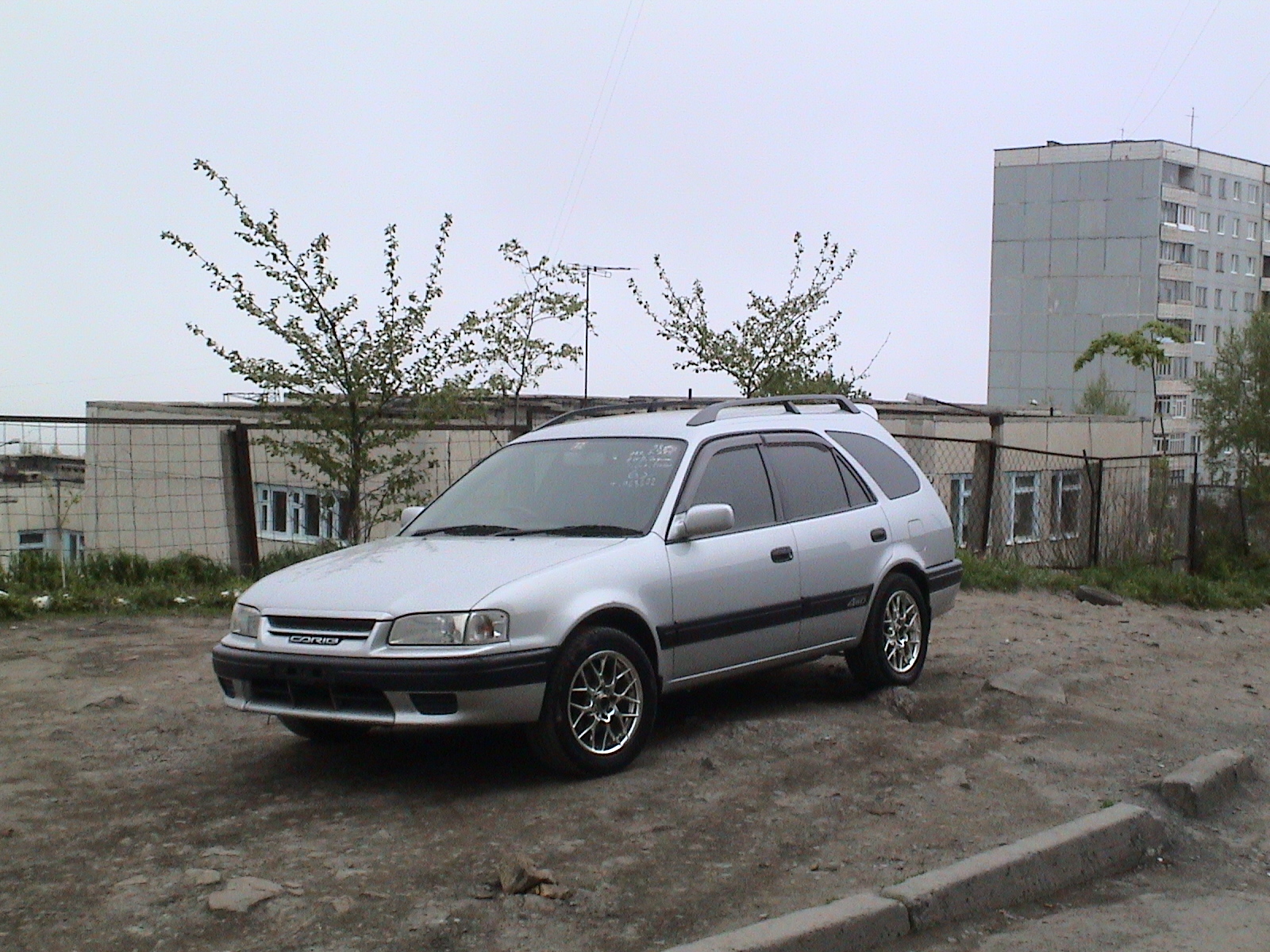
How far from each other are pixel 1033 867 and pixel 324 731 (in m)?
3.45

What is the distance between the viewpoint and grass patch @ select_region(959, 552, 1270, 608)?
44.7ft

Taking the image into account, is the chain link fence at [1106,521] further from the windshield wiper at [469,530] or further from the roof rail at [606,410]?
the windshield wiper at [469,530]

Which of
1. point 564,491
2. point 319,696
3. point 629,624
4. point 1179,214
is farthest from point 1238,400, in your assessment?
point 319,696

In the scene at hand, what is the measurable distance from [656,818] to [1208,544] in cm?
1327

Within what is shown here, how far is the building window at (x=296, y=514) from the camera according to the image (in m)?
12.5

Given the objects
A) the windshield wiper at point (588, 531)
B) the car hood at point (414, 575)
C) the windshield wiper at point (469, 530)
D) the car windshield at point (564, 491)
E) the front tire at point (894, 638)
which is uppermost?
the car windshield at point (564, 491)

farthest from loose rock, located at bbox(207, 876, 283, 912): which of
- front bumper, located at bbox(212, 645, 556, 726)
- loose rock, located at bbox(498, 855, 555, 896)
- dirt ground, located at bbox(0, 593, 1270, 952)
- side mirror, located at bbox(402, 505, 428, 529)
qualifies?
side mirror, located at bbox(402, 505, 428, 529)

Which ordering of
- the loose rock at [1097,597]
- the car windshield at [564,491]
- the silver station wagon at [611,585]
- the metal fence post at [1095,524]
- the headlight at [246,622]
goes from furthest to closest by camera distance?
1. the metal fence post at [1095,524]
2. the loose rock at [1097,597]
3. the car windshield at [564,491]
4. the headlight at [246,622]
5. the silver station wagon at [611,585]

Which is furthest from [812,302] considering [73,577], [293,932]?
[293,932]

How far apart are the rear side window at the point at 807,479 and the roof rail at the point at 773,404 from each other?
35 cm

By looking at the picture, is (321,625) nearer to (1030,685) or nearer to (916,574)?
(916,574)

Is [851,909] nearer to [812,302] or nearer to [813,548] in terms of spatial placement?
[813,548]

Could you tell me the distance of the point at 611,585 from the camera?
20.1 ft

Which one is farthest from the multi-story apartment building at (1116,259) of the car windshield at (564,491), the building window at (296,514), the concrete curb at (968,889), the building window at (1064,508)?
the concrete curb at (968,889)
